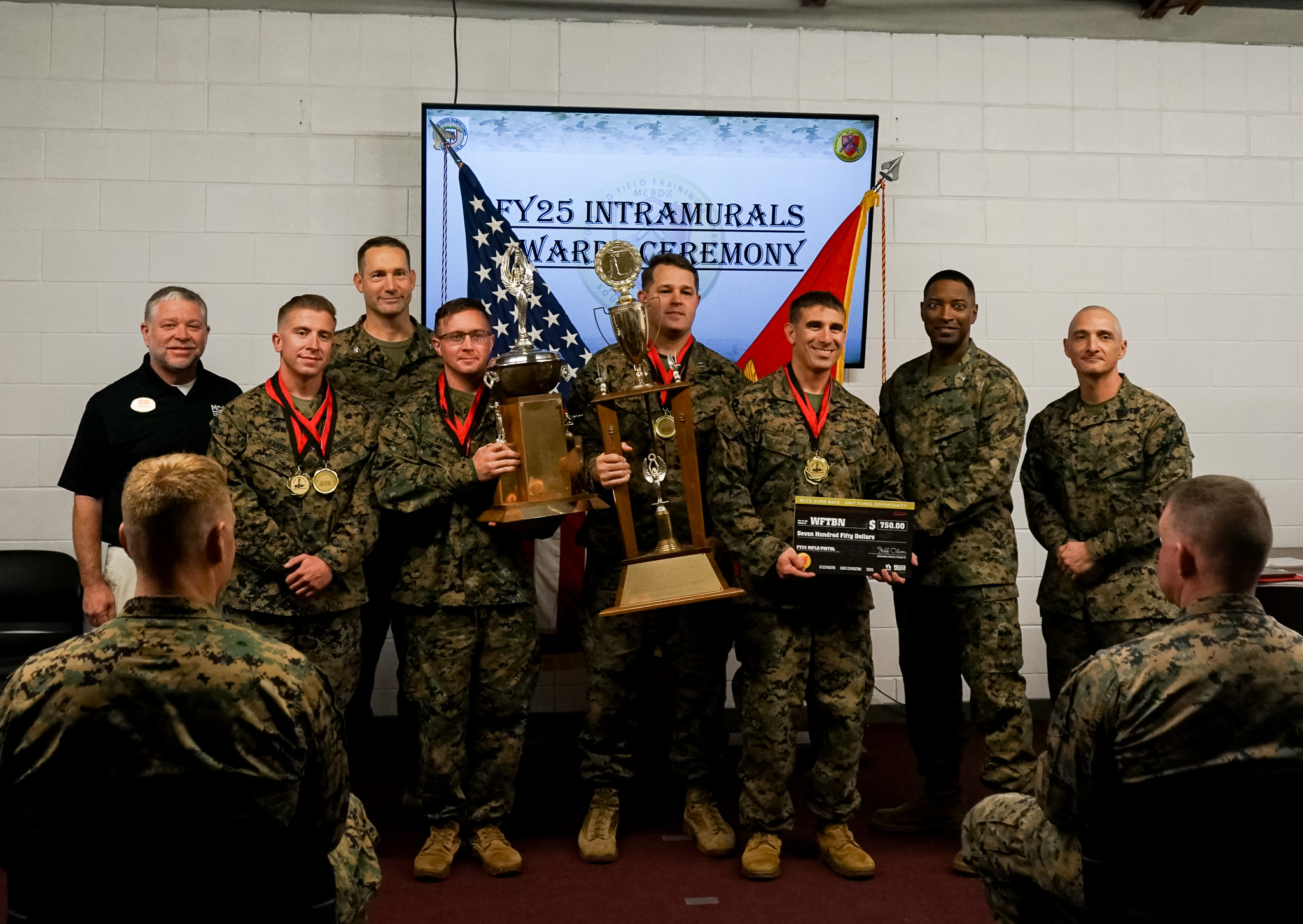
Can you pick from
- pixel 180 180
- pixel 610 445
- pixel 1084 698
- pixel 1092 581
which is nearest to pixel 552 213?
pixel 180 180

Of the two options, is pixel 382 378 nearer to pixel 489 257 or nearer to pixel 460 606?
pixel 460 606

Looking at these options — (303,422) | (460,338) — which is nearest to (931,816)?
(460,338)

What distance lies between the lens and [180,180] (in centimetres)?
466

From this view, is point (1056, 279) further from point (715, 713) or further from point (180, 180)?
point (180, 180)

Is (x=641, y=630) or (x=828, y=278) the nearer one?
(x=641, y=630)

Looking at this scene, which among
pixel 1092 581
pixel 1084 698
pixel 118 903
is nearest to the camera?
pixel 118 903

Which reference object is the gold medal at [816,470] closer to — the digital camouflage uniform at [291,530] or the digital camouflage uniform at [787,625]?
the digital camouflage uniform at [787,625]

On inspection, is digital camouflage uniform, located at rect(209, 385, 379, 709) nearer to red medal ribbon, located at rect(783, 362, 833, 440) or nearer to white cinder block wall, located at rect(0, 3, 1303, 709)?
red medal ribbon, located at rect(783, 362, 833, 440)

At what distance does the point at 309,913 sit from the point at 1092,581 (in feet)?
8.59

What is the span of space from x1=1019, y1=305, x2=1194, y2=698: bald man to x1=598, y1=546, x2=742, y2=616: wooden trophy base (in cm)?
116

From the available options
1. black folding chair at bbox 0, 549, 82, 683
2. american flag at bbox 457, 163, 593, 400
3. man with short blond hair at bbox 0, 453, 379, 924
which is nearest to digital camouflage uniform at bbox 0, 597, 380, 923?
man with short blond hair at bbox 0, 453, 379, 924

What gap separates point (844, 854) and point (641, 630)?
2.84 feet

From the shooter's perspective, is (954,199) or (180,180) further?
(954,199)

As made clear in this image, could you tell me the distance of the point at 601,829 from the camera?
10.9 ft
